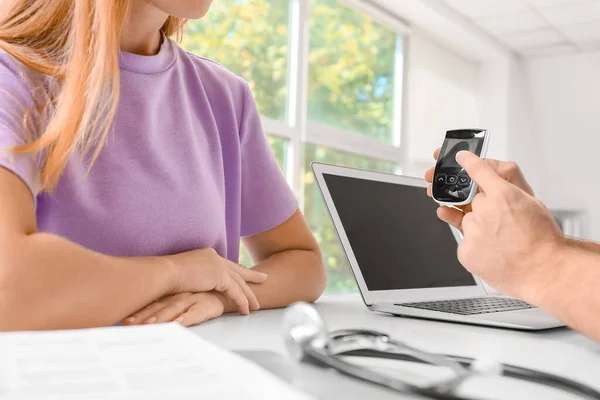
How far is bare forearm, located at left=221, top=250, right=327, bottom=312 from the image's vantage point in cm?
98

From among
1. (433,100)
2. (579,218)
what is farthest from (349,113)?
(579,218)

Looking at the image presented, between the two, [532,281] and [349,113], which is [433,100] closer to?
[349,113]

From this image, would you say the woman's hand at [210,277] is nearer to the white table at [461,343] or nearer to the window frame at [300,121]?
the white table at [461,343]

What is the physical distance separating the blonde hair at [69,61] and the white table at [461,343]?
32 cm

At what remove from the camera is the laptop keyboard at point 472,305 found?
3.05 ft

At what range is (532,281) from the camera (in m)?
0.65

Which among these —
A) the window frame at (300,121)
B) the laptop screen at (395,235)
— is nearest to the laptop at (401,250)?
the laptop screen at (395,235)

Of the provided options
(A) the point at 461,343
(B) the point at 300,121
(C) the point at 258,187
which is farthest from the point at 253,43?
(A) the point at 461,343

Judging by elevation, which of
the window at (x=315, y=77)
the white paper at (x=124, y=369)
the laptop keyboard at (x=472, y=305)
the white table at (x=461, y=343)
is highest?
the window at (x=315, y=77)

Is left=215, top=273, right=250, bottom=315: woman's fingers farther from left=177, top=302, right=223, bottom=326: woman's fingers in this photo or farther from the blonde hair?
the blonde hair

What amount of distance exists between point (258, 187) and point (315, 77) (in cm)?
337

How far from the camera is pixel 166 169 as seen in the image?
1000 millimetres

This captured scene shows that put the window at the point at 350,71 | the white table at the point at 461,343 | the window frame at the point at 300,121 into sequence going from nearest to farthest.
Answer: the white table at the point at 461,343 → the window frame at the point at 300,121 → the window at the point at 350,71

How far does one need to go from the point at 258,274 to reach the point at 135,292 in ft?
0.83
